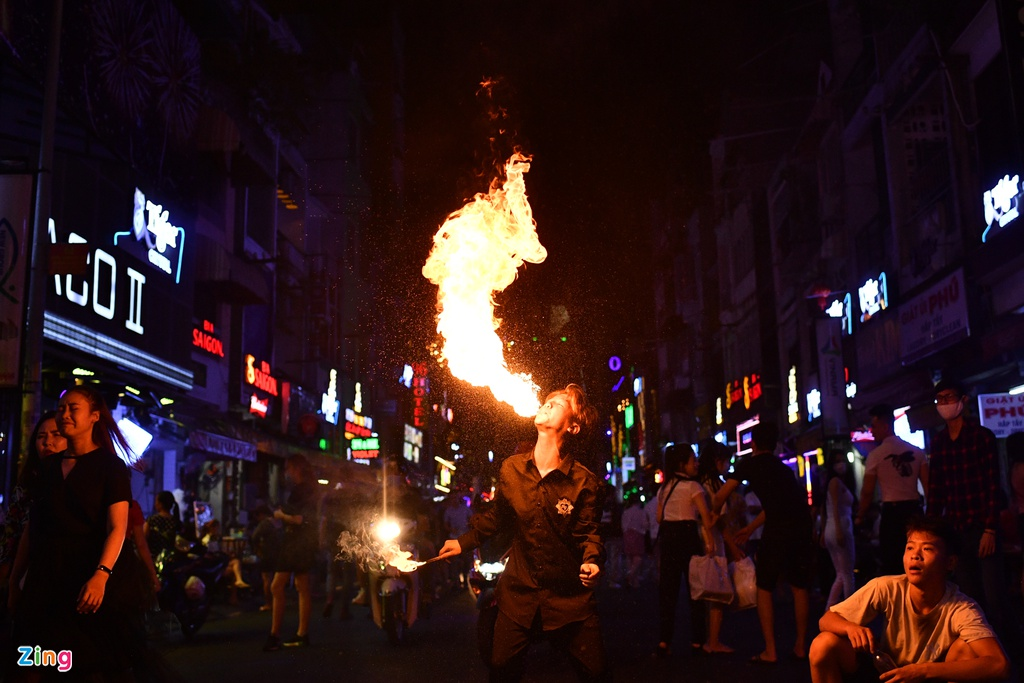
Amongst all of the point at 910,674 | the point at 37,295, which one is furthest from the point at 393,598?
the point at 910,674

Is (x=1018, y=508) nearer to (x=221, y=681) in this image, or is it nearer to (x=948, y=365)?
(x=221, y=681)

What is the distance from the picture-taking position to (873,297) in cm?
2433

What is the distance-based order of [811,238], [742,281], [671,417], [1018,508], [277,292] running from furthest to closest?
[671,417]
[742,281]
[277,292]
[811,238]
[1018,508]

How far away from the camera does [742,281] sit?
142 ft

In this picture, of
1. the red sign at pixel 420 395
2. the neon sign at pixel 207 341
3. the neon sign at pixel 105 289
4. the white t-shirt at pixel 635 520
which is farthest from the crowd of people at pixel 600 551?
the red sign at pixel 420 395

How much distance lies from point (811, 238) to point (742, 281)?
12.2 metres

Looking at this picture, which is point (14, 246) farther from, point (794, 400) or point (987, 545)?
point (794, 400)

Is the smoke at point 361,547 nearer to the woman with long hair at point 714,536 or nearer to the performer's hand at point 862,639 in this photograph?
Answer: the woman with long hair at point 714,536

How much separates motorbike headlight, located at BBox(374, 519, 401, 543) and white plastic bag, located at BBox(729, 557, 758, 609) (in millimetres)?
4050

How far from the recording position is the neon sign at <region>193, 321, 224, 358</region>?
25797mm

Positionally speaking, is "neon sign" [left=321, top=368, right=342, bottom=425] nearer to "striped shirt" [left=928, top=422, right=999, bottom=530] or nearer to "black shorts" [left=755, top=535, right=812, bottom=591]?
"black shorts" [left=755, top=535, right=812, bottom=591]

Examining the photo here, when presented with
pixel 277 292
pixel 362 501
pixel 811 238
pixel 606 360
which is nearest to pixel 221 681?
pixel 362 501

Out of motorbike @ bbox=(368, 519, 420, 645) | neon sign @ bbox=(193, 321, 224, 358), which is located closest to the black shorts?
motorbike @ bbox=(368, 519, 420, 645)

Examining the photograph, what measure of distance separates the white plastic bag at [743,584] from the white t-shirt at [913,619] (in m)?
4.88
